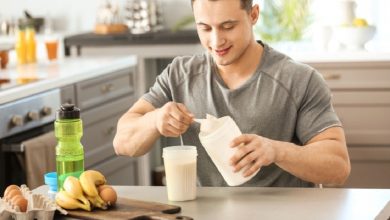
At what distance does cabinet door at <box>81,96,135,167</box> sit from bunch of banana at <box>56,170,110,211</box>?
212cm

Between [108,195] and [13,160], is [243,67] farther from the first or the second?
[13,160]

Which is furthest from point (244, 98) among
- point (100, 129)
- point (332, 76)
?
point (332, 76)

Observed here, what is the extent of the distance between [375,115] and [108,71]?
1.54 m

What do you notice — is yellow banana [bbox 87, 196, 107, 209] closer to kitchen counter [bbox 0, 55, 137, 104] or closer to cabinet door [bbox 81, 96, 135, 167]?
kitchen counter [bbox 0, 55, 137, 104]

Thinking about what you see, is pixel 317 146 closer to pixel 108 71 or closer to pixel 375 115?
pixel 108 71

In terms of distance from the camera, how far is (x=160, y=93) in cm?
268

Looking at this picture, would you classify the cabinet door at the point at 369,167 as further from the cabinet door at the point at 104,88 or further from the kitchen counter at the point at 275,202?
the kitchen counter at the point at 275,202

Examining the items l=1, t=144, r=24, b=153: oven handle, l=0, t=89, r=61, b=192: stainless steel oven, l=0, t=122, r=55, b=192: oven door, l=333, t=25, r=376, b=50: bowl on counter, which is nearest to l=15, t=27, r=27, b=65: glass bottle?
l=0, t=89, r=61, b=192: stainless steel oven

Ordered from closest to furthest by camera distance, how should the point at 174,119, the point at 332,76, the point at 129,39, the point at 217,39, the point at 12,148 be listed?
the point at 174,119 → the point at 217,39 → the point at 12,148 → the point at 332,76 → the point at 129,39

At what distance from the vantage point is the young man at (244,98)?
8.02 feet

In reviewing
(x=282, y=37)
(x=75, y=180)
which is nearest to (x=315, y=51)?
(x=282, y=37)

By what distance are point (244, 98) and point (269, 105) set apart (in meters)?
0.08

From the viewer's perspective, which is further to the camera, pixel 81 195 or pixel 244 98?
pixel 244 98

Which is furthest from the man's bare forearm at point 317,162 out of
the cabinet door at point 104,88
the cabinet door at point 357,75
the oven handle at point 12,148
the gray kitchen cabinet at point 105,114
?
the cabinet door at point 357,75
